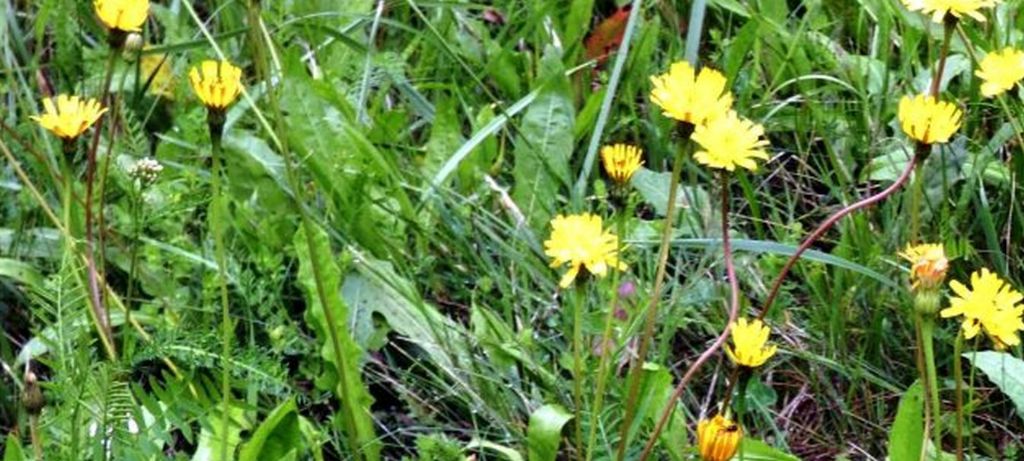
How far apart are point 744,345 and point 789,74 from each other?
40.4 inches

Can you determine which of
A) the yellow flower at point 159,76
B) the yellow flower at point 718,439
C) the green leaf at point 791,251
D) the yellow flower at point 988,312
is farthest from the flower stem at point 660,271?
the yellow flower at point 159,76

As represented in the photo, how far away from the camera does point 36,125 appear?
2.31 meters

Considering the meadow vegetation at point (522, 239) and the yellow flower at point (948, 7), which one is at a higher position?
the yellow flower at point (948, 7)

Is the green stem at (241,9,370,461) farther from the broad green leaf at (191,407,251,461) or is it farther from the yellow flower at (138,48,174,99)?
the yellow flower at (138,48,174,99)

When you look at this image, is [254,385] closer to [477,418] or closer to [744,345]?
[477,418]

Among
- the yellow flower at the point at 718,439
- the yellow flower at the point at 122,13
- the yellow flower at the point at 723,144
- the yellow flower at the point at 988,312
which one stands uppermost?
the yellow flower at the point at 122,13

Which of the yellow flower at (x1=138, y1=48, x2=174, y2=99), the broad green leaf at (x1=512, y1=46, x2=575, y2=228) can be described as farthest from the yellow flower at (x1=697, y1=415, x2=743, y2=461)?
the yellow flower at (x1=138, y1=48, x2=174, y2=99)

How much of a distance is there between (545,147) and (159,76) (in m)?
0.74

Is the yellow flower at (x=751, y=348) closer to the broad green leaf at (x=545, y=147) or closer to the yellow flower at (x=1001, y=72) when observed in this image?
the yellow flower at (x=1001, y=72)

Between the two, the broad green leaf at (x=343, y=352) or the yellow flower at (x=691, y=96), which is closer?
the yellow flower at (x=691, y=96)

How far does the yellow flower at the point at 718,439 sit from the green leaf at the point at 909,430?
32 centimetres

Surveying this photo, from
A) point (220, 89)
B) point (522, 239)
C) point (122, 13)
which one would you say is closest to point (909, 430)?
point (522, 239)

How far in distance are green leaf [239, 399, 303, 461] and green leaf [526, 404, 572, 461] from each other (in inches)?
9.6

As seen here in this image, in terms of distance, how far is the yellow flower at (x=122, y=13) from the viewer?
A: 56.7 inches
